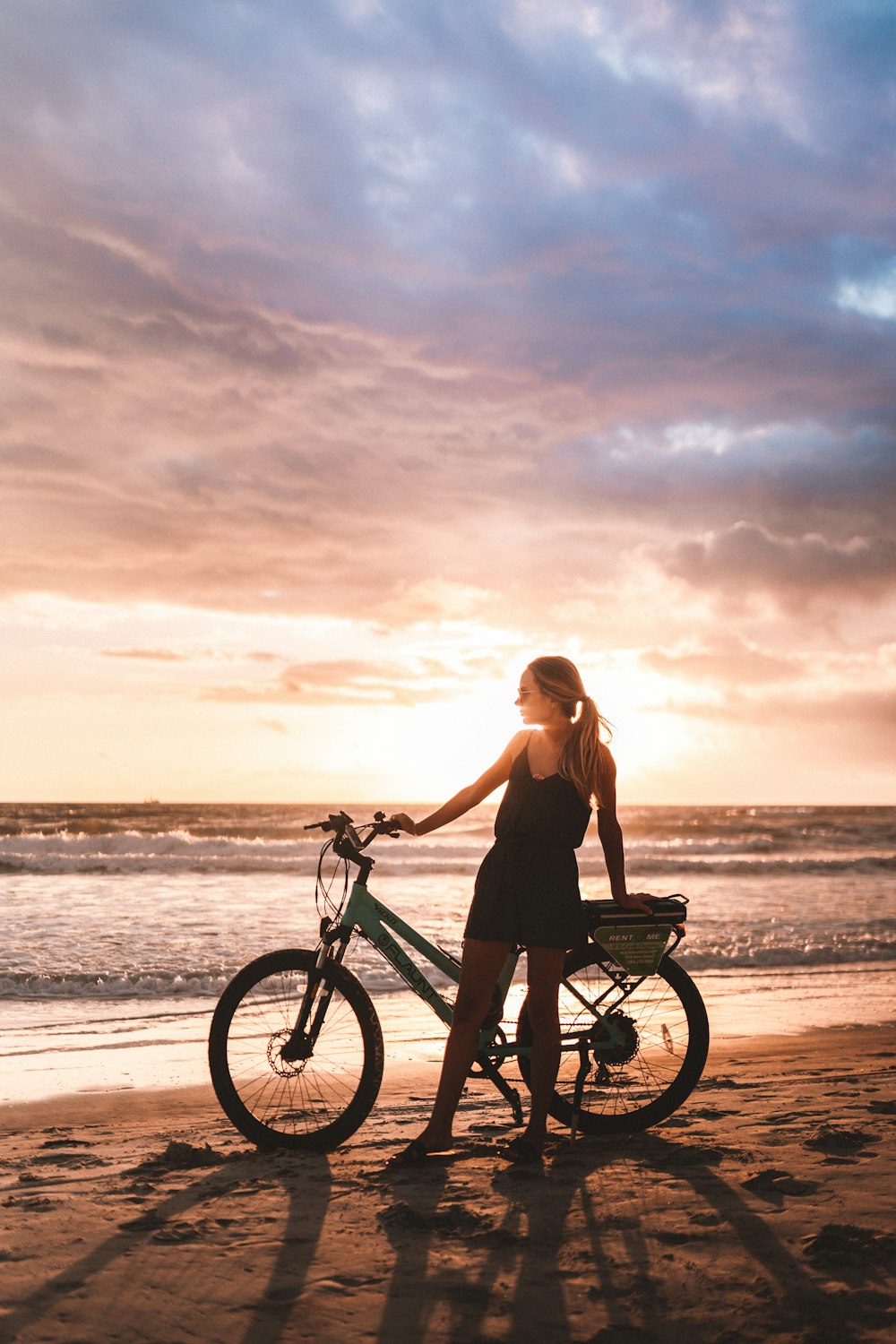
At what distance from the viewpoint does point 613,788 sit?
4348 millimetres

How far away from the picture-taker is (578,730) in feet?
14.1

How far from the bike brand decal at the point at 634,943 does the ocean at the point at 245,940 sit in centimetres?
218

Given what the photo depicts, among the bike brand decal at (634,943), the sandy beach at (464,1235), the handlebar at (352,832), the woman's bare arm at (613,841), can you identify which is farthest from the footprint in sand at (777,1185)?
the handlebar at (352,832)

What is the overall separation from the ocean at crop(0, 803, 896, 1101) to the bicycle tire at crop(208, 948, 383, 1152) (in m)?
1.57

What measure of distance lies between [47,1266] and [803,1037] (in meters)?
5.58

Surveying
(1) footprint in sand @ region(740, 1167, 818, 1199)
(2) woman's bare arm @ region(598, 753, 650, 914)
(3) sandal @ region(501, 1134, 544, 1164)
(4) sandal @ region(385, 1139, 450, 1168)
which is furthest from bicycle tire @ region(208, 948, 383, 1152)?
(1) footprint in sand @ region(740, 1167, 818, 1199)

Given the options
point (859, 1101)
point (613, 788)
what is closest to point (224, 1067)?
point (613, 788)

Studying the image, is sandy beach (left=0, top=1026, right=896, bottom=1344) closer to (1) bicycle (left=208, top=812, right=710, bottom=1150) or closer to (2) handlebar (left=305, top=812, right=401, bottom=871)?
(1) bicycle (left=208, top=812, right=710, bottom=1150)

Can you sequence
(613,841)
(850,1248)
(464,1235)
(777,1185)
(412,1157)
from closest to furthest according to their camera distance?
(850,1248)
(464,1235)
(777,1185)
(412,1157)
(613,841)

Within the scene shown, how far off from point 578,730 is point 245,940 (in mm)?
8129

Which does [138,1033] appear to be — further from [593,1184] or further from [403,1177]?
[593,1184]

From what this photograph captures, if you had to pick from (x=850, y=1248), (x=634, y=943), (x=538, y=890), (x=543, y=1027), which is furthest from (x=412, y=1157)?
(x=850, y=1248)

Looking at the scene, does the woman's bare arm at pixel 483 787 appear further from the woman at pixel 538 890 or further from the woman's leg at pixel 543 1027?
the woman's leg at pixel 543 1027

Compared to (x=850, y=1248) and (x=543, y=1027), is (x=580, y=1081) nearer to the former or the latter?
(x=543, y=1027)
